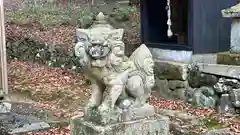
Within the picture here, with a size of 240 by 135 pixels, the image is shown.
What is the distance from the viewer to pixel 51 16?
1647cm

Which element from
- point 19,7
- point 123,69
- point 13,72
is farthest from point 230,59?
point 19,7

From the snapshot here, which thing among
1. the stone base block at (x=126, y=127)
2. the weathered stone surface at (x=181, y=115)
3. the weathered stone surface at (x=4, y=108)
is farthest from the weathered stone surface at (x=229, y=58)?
the weathered stone surface at (x=4, y=108)

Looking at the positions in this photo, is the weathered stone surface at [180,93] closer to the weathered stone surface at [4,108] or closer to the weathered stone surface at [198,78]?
the weathered stone surface at [198,78]

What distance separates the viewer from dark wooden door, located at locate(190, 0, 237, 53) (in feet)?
27.3

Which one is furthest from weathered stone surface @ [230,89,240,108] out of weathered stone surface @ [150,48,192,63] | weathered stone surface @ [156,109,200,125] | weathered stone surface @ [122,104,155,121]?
weathered stone surface @ [122,104,155,121]

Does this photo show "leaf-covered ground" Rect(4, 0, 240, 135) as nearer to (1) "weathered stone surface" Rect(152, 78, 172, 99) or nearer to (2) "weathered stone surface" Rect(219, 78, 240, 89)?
(1) "weathered stone surface" Rect(152, 78, 172, 99)

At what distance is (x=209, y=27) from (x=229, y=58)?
1.18 metres

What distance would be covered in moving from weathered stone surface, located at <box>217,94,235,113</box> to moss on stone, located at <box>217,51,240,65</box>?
0.67 m

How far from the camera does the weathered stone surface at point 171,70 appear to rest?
8.32 m

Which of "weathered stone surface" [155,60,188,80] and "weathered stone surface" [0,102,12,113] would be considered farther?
"weathered stone surface" [155,60,188,80]

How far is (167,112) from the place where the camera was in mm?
7340

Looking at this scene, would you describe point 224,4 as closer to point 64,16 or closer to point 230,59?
point 230,59

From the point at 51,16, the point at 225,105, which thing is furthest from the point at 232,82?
the point at 51,16

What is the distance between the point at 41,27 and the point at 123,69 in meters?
11.3
